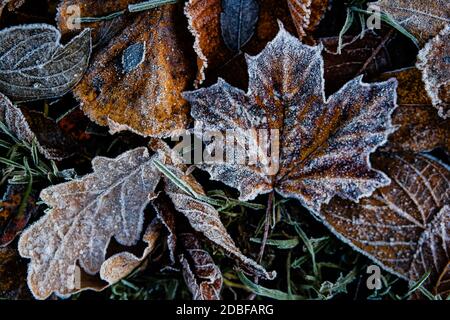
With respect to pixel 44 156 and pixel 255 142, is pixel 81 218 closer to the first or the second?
pixel 44 156

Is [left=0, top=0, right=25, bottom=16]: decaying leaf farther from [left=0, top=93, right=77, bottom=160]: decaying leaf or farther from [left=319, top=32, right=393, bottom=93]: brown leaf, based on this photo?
[left=319, top=32, right=393, bottom=93]: brown leaf

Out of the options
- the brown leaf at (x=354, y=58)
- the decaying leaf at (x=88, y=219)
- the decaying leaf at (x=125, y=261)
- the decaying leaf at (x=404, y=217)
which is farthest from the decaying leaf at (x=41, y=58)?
the decaying leaf at (x=404, y=217)

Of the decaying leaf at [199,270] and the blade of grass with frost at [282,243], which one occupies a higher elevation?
the blade of grass with frost at [282,243]

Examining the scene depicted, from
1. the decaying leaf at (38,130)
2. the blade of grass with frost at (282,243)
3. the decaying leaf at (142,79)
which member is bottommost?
the blade of grass with frost at (282,243)

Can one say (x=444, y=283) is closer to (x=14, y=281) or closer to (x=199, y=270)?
(x=199, y=270)

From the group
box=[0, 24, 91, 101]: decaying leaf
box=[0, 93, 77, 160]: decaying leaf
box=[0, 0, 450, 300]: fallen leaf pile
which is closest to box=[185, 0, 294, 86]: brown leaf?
box=[0, 0, 450, 300]: fallen leaf pile

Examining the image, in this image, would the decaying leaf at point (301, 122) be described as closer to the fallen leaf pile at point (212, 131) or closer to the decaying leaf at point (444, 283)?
the fallen leaf pile at point (212, 131)

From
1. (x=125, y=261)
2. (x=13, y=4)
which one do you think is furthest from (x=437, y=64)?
(x=13, y=4)
